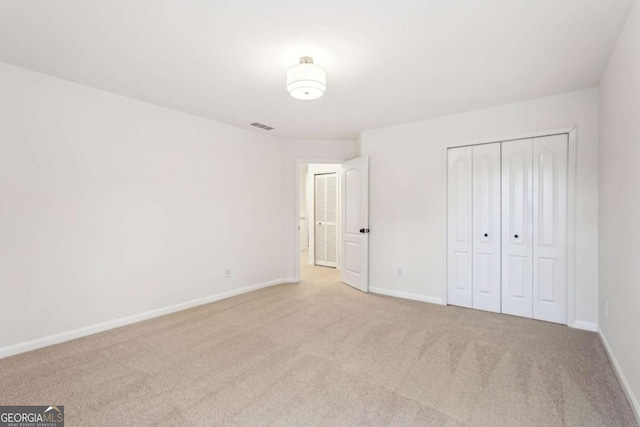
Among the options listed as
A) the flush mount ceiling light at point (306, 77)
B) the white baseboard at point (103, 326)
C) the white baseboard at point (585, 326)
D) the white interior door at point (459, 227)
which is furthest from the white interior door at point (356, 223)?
the white baseboard at point (585, 326)

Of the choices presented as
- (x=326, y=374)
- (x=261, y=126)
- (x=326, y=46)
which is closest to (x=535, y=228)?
(x=326, y=374)

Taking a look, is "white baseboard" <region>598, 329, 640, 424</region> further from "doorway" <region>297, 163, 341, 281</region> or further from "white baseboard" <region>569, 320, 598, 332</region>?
"doorway" <region>297, 163, 341, 281</region>

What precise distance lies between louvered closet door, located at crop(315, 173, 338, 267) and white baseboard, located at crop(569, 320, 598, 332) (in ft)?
13.9

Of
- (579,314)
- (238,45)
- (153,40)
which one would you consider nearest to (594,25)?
(238,45)

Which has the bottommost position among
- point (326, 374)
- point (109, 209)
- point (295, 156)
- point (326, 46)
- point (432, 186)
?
point (326, 374)

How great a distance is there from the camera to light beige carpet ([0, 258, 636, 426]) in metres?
1.88

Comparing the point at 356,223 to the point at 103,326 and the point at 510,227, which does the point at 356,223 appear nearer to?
the point at 510,227

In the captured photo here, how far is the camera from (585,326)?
3203 millimetres

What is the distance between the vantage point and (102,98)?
3.19 metres

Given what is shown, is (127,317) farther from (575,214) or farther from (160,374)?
(575,214)

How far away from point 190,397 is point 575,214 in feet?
13.0

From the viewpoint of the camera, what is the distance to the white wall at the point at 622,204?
6.27 feet

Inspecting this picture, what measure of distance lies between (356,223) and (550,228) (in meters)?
2.51

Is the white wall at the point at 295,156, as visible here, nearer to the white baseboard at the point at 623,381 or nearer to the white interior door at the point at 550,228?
the white interior door at the point at 550,228
